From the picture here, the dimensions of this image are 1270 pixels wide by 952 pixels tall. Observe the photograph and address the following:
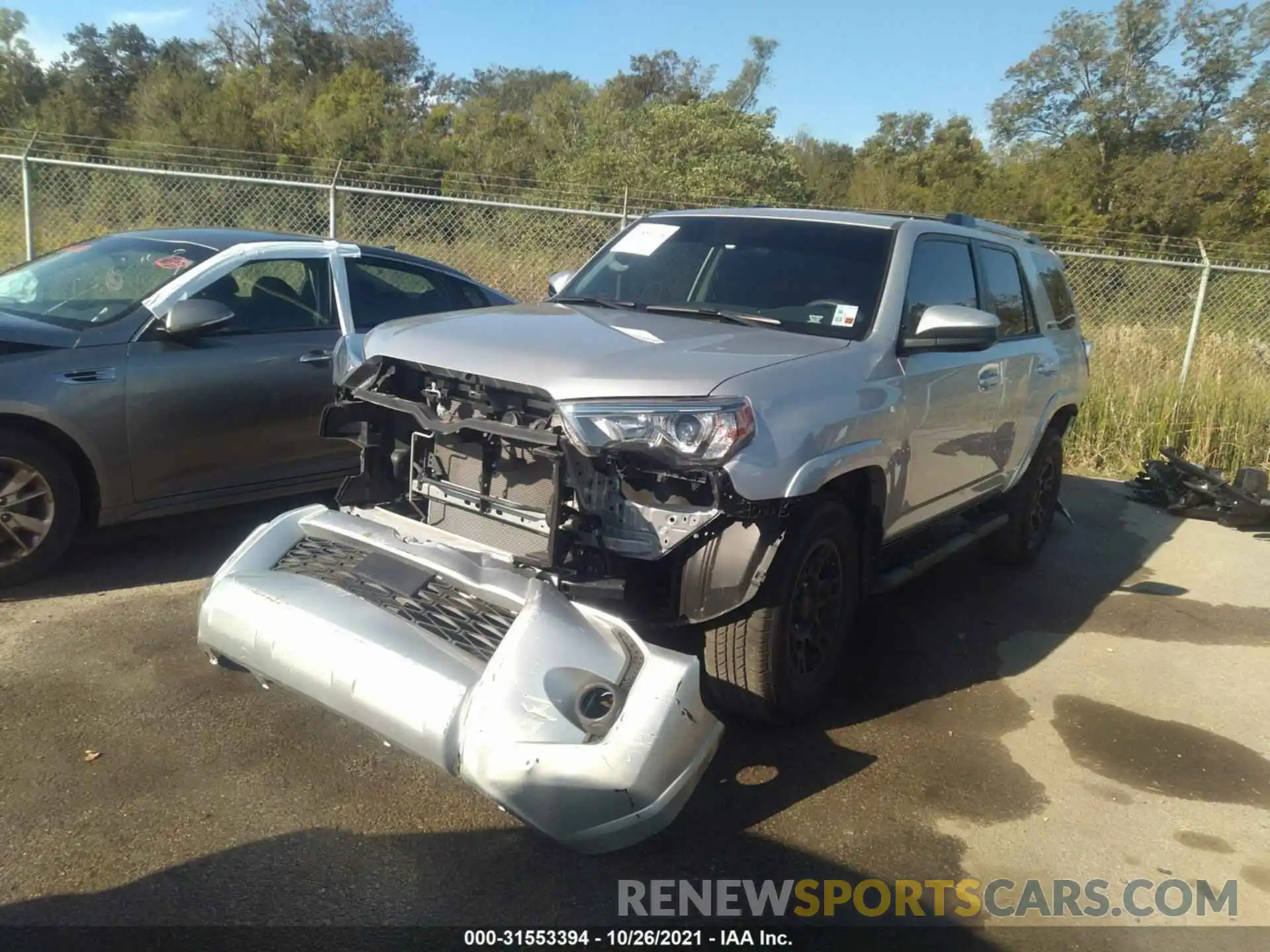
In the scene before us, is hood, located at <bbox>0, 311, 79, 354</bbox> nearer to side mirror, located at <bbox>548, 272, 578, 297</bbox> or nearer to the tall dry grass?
side mirror, located at <bbox>548, 272, 578, 297</bbox>

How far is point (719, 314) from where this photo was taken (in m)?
4.28

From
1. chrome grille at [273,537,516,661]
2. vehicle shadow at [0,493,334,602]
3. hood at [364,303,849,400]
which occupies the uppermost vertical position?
hood at [364,303,849,400]

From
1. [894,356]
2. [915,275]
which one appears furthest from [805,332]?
[915,275]

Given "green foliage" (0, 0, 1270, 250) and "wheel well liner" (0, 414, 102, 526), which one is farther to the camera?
"green foliage" (0, 0, 1270, 250)

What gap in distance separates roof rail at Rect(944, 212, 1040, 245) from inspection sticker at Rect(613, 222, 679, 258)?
4.67 feet

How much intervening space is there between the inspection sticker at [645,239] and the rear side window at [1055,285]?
8.34 ft

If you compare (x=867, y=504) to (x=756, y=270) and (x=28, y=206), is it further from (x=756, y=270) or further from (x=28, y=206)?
(x=28, y=206)

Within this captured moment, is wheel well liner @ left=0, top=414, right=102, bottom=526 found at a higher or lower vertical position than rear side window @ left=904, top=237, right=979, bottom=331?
lower

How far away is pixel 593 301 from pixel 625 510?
1.63 meters

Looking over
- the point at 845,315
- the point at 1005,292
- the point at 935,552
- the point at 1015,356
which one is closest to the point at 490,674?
the point at 845,315

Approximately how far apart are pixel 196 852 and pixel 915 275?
356 cm

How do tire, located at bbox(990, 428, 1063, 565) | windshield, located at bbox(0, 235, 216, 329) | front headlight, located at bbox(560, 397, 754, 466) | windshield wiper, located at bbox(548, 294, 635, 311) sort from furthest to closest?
tire, located at bbox(990, 428, 1063, 565) < windshield, located at bbox(0, 235, 216, 329) < windshield wiper, located at bbox(548, 294, 635, 311) < front headlight, located at bbox(560, 397, 754, 466)

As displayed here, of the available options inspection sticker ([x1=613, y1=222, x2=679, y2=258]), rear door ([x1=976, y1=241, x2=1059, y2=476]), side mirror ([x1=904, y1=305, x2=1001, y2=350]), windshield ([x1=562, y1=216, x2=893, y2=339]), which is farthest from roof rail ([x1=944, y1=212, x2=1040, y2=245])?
inspection sticker ([x1=613, y1=222, x2=679, y2=258])

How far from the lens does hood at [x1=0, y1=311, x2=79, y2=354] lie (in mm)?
4680
